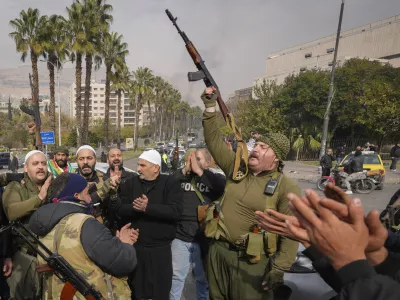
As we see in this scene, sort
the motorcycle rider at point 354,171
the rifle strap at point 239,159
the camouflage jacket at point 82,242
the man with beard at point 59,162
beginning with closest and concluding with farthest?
the camouflage jacket at point 82,242 → the rifle strap at point 239,159 → the man with beard at point 59,162 → the motorcycle rider at point 354,171

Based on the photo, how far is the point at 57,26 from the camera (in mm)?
22281

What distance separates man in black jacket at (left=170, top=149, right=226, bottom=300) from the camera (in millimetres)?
3215

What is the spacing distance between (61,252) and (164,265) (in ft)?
4.39

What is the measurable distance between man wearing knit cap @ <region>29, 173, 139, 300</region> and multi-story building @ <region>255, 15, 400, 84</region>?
46759 millimetres

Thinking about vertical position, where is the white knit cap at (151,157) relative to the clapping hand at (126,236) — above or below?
above

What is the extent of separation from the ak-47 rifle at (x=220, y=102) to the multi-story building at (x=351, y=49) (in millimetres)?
44135

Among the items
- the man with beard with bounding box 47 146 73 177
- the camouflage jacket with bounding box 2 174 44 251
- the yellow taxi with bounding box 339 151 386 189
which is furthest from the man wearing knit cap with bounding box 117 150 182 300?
the yellow taxi with bounding box 339 151 386 189

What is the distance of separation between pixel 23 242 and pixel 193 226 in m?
1.71

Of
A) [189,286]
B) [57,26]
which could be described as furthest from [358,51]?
[189,286]

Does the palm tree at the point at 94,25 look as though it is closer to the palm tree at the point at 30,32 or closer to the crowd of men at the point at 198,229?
the palm tree at the point at 30,32

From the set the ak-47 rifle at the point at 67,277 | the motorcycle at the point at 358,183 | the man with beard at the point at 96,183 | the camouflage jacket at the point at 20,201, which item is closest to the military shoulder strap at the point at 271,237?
the ak-47 rifle at the point at 67,277

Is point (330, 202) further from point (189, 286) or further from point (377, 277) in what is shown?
point (189, 286)

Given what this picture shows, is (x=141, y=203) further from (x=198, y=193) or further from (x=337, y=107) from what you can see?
(x=337, y=107)

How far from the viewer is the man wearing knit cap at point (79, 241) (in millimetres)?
1827
